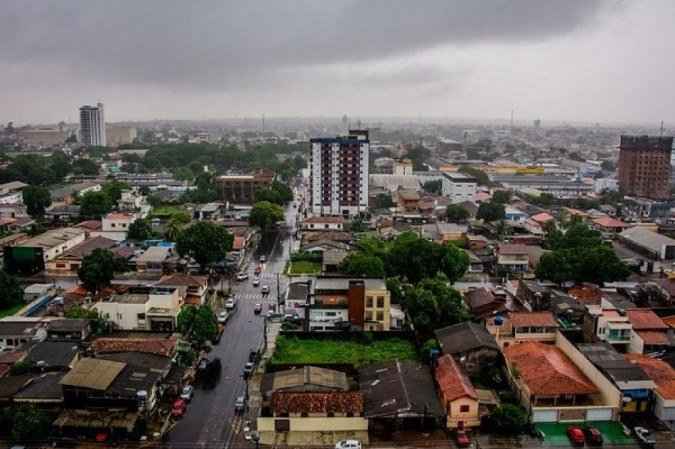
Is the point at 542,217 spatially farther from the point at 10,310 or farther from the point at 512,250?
the point at 10,310

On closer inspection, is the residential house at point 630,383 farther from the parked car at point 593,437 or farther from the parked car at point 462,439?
the parked car at point 462,439

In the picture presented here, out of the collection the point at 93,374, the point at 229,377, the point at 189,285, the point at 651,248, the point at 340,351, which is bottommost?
the point at 229,377

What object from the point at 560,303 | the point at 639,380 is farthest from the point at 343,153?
the point at 639,380

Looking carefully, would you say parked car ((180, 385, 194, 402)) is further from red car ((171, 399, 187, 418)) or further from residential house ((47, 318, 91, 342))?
residential house ((47, 318, 91, 342))

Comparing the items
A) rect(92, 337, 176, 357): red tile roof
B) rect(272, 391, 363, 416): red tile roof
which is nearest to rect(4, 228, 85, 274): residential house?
rect(92, 337, 176, 357): red tile roof

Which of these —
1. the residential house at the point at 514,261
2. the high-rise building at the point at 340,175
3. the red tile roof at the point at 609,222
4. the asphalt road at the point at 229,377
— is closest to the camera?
the asphalt road at the point at 229,377

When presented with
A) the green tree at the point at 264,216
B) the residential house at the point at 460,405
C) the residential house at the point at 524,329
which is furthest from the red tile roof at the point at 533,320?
the green tree at the point at 264,216

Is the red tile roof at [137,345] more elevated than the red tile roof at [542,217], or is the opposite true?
the red tile roof at [542,217]

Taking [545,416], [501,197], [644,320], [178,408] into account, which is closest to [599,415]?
[545,416]
